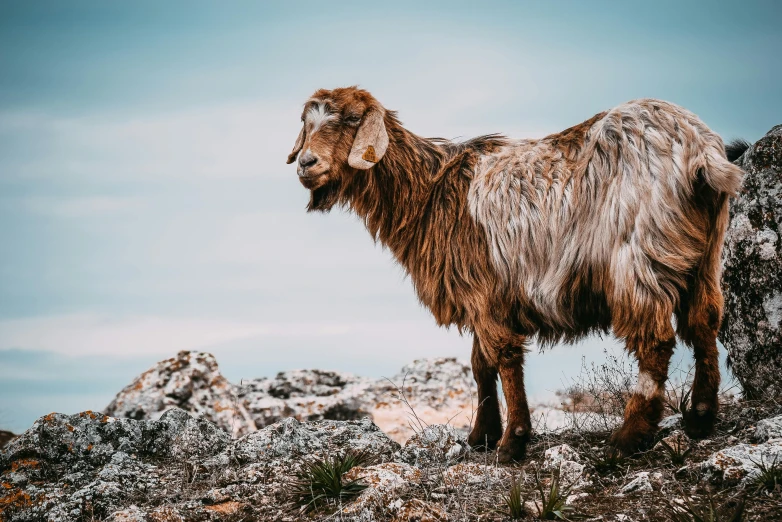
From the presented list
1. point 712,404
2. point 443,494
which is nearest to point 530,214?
point 712,404

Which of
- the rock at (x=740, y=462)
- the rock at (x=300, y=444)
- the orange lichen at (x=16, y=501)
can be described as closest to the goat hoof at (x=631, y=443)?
the rock at (x=740, y=462)

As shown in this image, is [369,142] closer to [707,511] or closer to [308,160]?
[308,160]

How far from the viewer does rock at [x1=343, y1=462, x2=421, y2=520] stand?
179 inches

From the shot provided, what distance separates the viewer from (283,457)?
19.9 ft

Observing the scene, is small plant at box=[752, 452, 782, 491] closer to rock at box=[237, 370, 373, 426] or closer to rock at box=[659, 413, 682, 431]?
rock at box=[659, 413, 682, 431]

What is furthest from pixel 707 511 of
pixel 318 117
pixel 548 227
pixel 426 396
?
pixel 426 396

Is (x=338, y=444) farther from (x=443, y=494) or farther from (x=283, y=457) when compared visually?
(x=443, y=494)

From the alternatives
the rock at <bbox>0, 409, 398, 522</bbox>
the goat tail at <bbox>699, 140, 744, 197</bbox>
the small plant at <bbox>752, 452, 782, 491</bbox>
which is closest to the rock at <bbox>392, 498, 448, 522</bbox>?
the rock at <bbox>0, 409, 398, 522</bbox>

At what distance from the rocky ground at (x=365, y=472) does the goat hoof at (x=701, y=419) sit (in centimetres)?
10

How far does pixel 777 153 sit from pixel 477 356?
10.7ft

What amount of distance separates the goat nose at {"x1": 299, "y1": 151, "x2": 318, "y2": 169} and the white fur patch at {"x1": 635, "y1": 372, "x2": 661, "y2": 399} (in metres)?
3.27

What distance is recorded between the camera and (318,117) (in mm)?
6828

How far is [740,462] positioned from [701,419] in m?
1.06

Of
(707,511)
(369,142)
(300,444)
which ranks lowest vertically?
(707,511)
